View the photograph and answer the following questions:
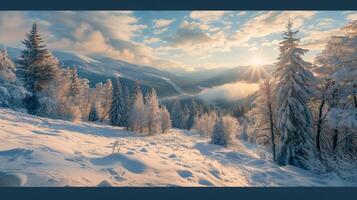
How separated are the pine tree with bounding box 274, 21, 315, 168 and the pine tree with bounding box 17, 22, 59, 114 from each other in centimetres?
2540

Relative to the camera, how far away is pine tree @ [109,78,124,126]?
176 feet

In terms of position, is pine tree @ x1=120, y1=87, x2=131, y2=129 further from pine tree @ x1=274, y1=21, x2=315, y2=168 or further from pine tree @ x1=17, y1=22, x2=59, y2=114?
pine tree @ x1=274, y1=21, x2=315, y2=168

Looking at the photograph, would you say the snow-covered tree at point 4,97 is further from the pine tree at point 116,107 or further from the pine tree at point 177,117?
the pine tree at point 177,117

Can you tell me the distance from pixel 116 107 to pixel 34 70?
2534 centimetres

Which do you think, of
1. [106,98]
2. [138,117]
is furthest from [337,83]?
[106,98]

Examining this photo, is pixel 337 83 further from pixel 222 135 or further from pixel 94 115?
pixel 94 115

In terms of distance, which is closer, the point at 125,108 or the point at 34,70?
the point at 34,70

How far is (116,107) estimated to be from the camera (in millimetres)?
54562

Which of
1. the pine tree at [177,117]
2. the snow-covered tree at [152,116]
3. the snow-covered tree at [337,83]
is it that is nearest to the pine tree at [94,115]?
the snow-covered tree at [152,116]

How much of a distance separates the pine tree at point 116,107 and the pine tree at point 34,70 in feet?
74.9

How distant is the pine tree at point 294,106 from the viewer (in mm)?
A: 18578

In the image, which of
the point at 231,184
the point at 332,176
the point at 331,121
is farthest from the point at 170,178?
the point at 331,121

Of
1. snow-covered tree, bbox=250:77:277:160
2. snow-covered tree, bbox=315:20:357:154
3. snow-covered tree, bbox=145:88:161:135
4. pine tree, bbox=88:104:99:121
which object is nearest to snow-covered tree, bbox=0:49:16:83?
snow-covered tree, bbox=145:88:161:135

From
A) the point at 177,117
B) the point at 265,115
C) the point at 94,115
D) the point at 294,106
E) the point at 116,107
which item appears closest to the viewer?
the point at 294,106
